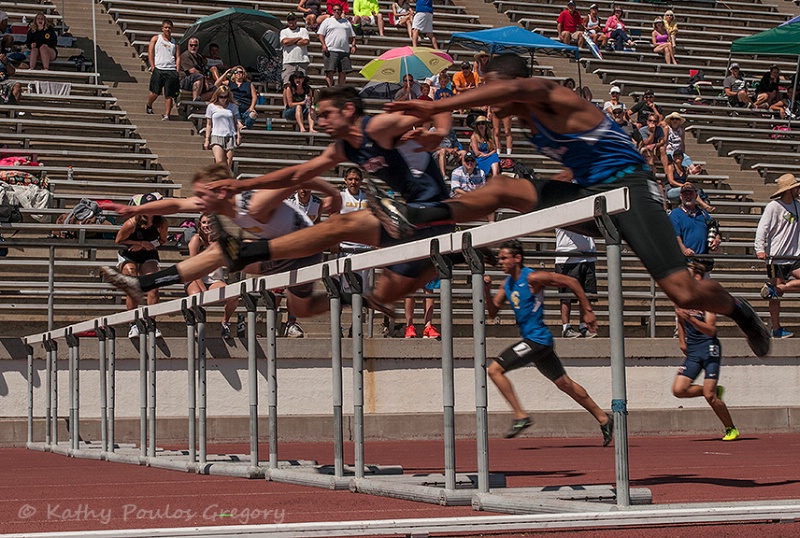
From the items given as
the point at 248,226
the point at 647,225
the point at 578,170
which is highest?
the point at 578,170

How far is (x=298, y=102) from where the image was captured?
2259cm

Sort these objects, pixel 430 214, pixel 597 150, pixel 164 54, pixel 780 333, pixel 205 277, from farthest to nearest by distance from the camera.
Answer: pixel 164 54 → pixel 780 333 → pixel 205 277 → pixel 430 214 → pixel 597 150

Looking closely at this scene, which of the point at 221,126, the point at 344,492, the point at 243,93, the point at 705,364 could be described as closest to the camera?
the point at 344,492

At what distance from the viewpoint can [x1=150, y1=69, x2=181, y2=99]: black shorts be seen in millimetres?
22094

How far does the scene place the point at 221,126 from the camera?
1981cm

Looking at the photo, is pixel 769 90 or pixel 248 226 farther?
pixel 769 90

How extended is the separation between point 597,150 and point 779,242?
9.97 meters

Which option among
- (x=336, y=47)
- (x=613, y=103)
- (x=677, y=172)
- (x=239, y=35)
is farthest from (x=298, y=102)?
(x=677, y=172)

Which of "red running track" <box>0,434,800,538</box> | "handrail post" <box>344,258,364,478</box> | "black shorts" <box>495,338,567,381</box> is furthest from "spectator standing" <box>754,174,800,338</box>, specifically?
"handrail post" <box>344,258,364,478</box>

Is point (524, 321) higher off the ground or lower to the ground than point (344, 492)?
higher

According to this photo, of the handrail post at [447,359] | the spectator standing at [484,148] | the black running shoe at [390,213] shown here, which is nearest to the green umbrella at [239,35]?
the spectator standing at [484,148]

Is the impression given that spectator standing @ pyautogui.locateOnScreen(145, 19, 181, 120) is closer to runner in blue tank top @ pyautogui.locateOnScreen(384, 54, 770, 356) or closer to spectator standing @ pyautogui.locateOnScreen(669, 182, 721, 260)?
spectator standing @ pyautogui.locateOnScreen(669, 182, 721, 260)

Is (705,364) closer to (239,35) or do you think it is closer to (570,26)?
(239,35)

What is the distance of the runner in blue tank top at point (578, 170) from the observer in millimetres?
6848
